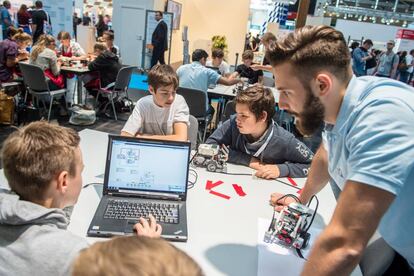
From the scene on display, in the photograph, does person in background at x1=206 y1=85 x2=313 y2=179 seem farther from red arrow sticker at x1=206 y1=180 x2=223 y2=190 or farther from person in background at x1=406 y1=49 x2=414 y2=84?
person in background at x1=406 y1=49 x2=414 y2=84

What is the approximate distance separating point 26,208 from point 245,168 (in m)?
1.25

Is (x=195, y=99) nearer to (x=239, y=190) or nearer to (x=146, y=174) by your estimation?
(x=239, y=190)

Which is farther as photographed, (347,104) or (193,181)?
(193,181)

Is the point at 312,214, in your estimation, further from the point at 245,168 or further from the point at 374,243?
the point at 245,168

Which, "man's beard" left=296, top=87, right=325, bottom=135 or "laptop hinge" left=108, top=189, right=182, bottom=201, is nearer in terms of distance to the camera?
"man's beard" left=296, top=87, right=325, bottom=135

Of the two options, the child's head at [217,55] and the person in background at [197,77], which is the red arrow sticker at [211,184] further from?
the child's head at [217,55]

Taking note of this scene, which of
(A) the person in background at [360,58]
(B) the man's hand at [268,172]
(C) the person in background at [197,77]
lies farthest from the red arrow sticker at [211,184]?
(A) the person in background at [360,58]

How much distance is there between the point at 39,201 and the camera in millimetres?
993

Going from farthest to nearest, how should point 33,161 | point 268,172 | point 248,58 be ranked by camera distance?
1. point 248,58
2. point 268,172
3. point 33,161

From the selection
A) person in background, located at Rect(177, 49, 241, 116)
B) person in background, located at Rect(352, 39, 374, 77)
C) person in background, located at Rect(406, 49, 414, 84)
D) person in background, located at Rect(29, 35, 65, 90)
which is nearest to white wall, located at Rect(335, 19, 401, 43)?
person in background, located at Rect(406, 49, 414, 84)

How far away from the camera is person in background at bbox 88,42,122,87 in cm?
486

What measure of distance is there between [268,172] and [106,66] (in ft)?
12.4

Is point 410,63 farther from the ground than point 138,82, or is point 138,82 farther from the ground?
point 410,63

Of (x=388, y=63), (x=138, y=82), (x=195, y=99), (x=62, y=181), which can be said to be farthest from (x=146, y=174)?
(x=388, y=63)
